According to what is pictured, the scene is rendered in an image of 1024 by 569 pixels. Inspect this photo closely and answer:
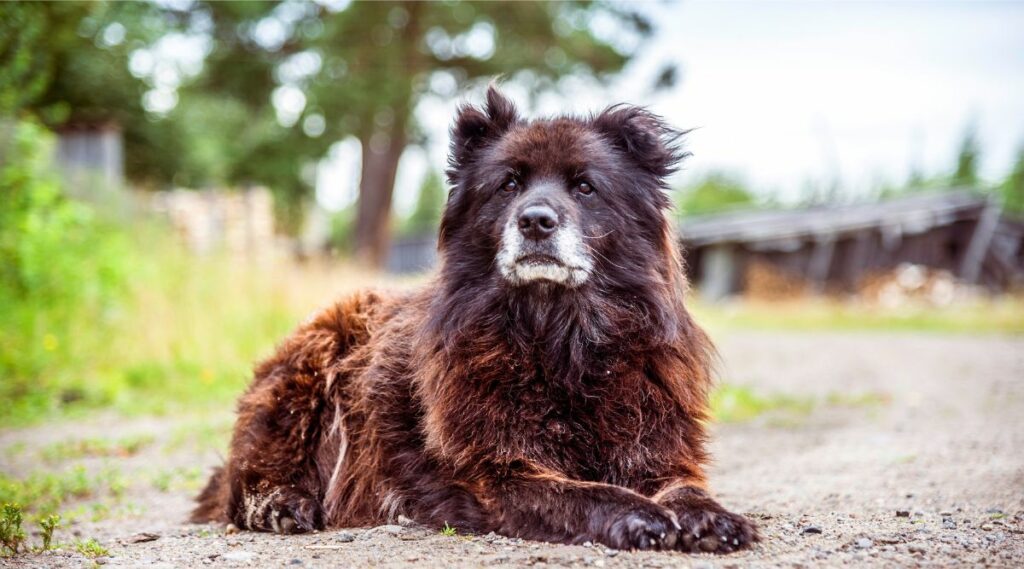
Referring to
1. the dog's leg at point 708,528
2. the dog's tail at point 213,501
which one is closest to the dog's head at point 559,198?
the dog's leg at point 708,528

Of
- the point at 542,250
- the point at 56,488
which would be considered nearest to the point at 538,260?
the point at 542,250

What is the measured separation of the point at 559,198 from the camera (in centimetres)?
414

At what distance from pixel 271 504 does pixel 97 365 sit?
6.61m

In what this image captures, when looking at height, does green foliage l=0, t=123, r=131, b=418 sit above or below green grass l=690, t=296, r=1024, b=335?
above

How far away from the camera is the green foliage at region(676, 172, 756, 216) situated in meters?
54.8

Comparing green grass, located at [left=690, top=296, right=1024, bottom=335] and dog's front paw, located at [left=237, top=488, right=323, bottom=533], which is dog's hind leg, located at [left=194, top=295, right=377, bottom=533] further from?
green grass, located at [left=690, top=296, right=1024, bottom=335]

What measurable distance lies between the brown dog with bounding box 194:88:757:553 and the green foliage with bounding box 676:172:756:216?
→ 167ft

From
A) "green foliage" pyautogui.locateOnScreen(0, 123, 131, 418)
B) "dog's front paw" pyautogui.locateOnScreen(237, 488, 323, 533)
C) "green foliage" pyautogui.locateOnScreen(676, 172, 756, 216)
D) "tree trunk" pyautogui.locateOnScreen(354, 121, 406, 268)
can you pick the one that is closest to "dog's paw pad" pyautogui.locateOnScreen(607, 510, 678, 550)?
"dog's front paw" pyautogui.locateOnScreen(237, 488, 323, 533)

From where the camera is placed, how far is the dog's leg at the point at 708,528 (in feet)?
11.3

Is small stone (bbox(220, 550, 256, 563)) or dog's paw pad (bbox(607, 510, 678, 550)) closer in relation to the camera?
dog's paw pad (bbox(607, 510, 678, 550))

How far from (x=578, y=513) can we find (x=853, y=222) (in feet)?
77.5

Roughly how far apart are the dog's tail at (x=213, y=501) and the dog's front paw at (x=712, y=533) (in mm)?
2832

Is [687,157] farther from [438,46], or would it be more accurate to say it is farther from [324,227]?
[324,227]

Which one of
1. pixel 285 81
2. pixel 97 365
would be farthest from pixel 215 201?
pixel 97 365
